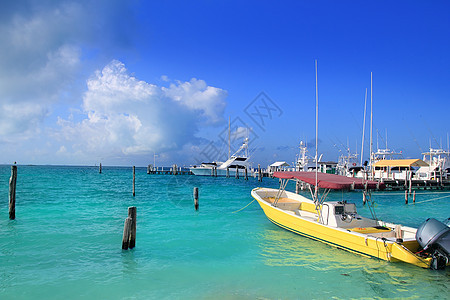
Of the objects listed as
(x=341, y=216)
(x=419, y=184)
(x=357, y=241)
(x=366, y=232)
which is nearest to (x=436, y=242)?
(x=357, y=241)

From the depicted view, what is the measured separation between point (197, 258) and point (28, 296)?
5083 mm

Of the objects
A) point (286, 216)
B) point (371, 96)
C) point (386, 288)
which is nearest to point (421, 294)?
point (386, 288)

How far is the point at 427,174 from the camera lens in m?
43.2

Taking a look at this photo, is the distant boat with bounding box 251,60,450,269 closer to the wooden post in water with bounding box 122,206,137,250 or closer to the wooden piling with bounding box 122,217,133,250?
the wooden post in water with bounding box 122,206,137,250

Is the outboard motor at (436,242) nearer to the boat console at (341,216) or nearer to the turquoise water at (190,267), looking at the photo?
the turquoise water at (190,267)

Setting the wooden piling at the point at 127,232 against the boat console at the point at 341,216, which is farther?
the boat console at the point at 341,216

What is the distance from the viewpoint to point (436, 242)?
885cm

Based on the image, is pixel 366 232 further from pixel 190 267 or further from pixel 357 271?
pixel 190 267

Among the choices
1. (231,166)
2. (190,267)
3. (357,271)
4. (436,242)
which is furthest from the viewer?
(231,166)

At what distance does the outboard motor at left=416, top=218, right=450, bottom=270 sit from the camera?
346 inches

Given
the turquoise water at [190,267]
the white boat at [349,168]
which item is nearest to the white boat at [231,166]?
the white boat at [349,168]

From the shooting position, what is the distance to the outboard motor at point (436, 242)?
879cm

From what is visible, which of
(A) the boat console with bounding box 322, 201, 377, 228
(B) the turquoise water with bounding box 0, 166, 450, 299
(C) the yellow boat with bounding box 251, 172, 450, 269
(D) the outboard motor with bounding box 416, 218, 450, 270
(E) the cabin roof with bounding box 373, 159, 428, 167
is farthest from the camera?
(E) the cabin roof with bounding box 373, 159, 428, 167

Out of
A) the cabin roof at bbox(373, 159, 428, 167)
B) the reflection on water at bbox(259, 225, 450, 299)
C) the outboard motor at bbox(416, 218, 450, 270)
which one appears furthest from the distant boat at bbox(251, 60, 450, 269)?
the cabin roof at bbox(373, 159, 428, 167)
